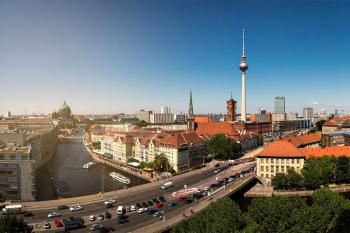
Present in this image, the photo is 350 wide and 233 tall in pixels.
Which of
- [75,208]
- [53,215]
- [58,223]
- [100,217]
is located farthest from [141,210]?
[53,215]

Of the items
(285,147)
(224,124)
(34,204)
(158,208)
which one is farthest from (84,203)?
(224,124)

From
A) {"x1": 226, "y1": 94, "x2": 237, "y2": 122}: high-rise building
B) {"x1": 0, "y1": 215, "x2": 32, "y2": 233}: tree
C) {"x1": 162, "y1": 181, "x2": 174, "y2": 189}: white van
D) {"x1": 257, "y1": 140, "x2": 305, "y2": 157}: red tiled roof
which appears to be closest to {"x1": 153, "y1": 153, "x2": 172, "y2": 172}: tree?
{"x1": 162, "y1": 181, "x2": 174, "y2": 189}: white van

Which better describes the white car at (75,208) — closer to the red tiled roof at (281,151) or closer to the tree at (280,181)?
the tree at (280,181)

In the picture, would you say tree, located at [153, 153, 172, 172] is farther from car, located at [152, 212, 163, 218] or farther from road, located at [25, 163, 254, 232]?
car, located at [152, 212, 163, 218]

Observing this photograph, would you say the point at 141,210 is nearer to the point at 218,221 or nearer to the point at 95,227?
the point at 95,227

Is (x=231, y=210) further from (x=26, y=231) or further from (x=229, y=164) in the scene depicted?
(x=229, y=164)

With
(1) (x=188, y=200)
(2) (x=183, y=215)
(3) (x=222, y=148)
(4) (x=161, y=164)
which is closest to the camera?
(2) (x=183, y=215)
